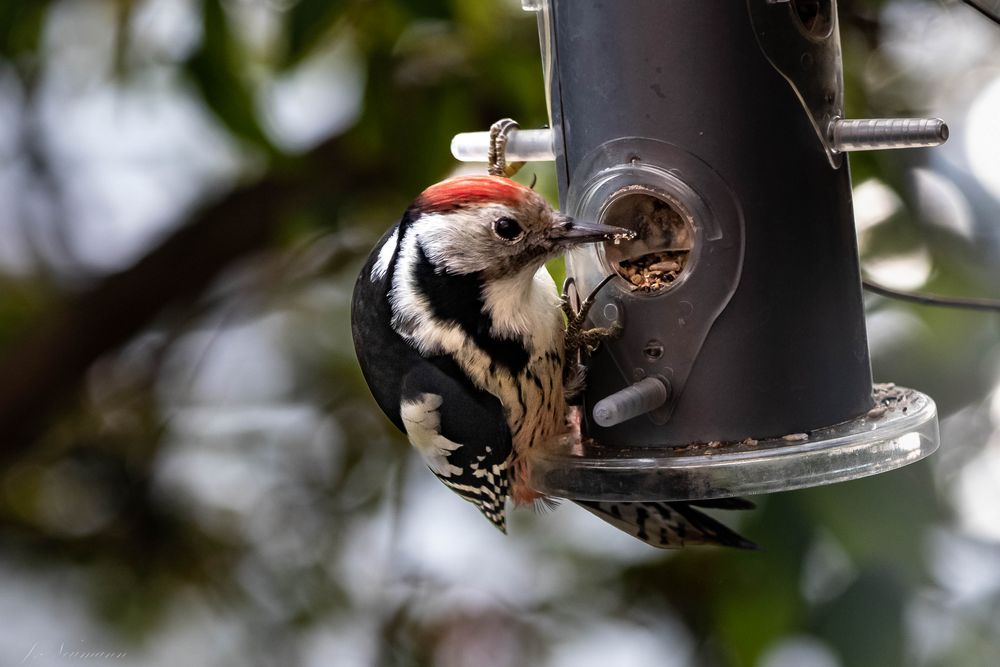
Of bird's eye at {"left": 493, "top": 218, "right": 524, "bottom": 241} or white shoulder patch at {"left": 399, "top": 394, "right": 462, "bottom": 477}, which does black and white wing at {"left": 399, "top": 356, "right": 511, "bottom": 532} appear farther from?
bird's eye at {"left": 493, "top": 218, "right": 524, "bottom": 241}

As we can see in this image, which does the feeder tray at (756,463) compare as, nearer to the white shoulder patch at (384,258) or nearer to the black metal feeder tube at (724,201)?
the black metal feeder tube at (724,201)

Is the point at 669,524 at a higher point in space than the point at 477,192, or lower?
lower

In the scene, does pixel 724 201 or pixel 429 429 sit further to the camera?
pixel 429 429

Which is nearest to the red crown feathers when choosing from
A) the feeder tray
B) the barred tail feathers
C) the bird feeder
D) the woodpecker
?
the woodpecker

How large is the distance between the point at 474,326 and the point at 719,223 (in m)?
0.44

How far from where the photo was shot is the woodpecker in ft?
6.20

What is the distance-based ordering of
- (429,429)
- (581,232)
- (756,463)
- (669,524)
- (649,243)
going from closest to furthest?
1. (756,463)
2. (581,232)
3. (649,243)
4. (429,429)
5. (669,524)

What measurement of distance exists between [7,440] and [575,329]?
2.59 m

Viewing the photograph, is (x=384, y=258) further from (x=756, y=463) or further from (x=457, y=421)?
(x=756, y=463)

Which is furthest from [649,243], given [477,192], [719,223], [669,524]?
[669,524]

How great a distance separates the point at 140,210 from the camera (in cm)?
458

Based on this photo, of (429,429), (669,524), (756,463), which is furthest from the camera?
(669,524)

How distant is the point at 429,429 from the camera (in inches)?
80.0

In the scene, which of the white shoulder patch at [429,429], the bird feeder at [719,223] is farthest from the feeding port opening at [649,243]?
the white shoulder patch at [429,429]
